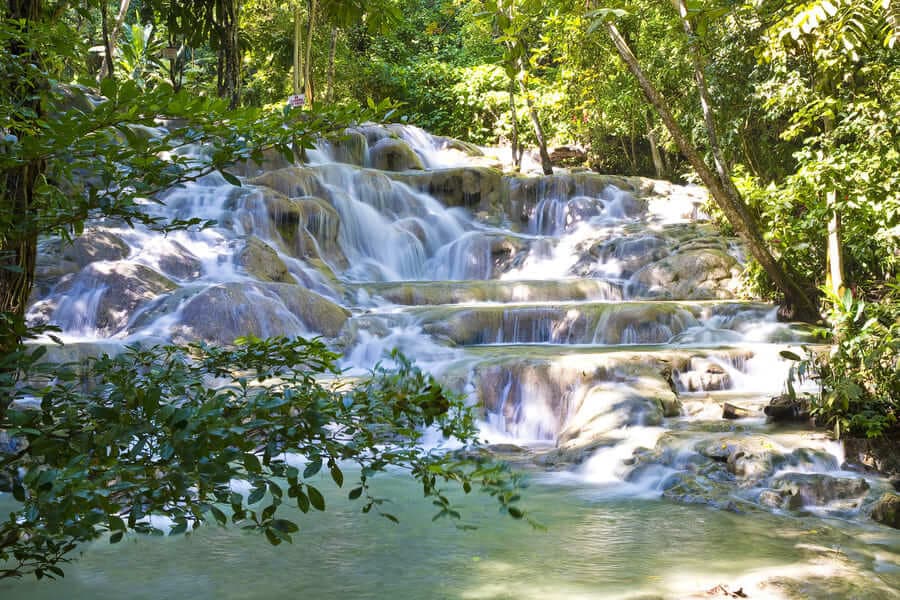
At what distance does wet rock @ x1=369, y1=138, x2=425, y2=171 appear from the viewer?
2033cm

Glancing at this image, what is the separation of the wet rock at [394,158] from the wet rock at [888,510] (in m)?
16.3

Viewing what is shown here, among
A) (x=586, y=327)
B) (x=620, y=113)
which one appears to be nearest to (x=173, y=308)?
(x=586, y=327)

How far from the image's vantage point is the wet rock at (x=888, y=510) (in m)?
5.03

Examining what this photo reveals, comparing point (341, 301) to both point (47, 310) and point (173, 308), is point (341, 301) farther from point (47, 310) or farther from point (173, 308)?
point (47, 310)

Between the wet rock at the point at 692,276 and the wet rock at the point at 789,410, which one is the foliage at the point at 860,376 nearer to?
the wet rock at the point at 789,410

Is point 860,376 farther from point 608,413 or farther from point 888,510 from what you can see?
point 608,413

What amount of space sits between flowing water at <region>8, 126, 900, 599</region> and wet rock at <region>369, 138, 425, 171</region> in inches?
3.7

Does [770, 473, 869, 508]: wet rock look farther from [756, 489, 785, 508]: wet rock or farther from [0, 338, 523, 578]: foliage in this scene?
[0, 338, 523, 578]: foliage

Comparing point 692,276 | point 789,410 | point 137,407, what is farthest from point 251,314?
point 137,407

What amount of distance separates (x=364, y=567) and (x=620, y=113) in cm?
1833

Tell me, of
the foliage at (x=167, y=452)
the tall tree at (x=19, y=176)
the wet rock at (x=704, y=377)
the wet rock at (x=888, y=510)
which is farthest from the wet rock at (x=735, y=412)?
the tall tree at (x=19, y=176)

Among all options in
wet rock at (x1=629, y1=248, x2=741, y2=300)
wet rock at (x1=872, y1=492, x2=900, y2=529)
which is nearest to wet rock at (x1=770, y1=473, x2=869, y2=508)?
wet rock at (x1=872, y1=492, x2=900, y2=529)

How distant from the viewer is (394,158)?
20359 mm

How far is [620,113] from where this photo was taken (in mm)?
20672
